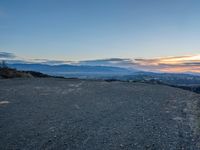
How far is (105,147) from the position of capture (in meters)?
8.79

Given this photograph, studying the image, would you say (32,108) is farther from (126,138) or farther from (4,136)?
(126,138)

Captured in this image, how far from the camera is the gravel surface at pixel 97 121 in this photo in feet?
30.0

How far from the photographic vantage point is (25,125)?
37.1 feet

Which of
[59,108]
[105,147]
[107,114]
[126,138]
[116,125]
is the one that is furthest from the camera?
[59,108]

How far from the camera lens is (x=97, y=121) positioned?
11.8m

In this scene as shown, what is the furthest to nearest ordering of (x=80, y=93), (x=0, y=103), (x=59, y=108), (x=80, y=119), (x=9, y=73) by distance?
(x=9, y=73) < (x=80, y=93) < (x=0, y=103) < (x=59, y=108) < (x=80, y=119)

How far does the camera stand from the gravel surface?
9.13m

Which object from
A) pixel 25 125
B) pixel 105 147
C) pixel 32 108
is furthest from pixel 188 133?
pixel 32 108

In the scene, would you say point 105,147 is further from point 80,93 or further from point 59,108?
point 80,93

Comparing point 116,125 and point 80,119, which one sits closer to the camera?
point 116,125

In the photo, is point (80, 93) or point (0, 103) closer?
point (0, 103)

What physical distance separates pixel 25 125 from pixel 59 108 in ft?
10.4

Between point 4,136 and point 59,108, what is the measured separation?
4.54 m

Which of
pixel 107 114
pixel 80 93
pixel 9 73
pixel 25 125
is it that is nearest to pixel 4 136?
pixel 25 125
